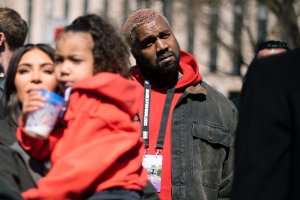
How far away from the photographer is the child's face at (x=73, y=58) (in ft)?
11.2

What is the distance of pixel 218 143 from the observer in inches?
191

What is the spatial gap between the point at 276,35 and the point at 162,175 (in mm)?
13589

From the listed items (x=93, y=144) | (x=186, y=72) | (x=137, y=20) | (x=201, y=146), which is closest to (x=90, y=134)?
(x=93, y=144)

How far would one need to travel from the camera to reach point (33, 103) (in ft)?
10.8

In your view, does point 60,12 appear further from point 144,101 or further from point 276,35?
point 144,101

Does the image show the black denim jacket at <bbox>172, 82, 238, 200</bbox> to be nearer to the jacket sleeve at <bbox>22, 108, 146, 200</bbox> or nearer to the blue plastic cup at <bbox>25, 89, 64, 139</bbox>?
the jacket sleeve at <bbox>22, 108, 146, 200</bbox>

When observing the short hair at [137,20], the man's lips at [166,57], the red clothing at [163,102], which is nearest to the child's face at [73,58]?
the red clothing at [163,102]

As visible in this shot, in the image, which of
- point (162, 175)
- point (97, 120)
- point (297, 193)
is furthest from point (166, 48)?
point (297, 193)

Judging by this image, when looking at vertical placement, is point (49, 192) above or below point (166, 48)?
below

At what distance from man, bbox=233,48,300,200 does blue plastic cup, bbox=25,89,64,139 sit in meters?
0.73

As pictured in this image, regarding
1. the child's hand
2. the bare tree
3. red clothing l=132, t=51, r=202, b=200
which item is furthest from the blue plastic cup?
the bare tree

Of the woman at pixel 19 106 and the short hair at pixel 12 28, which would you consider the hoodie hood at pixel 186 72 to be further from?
the woman at pixel 19 106

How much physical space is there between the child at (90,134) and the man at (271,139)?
1.66 feet

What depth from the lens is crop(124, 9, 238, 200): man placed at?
4.70m
